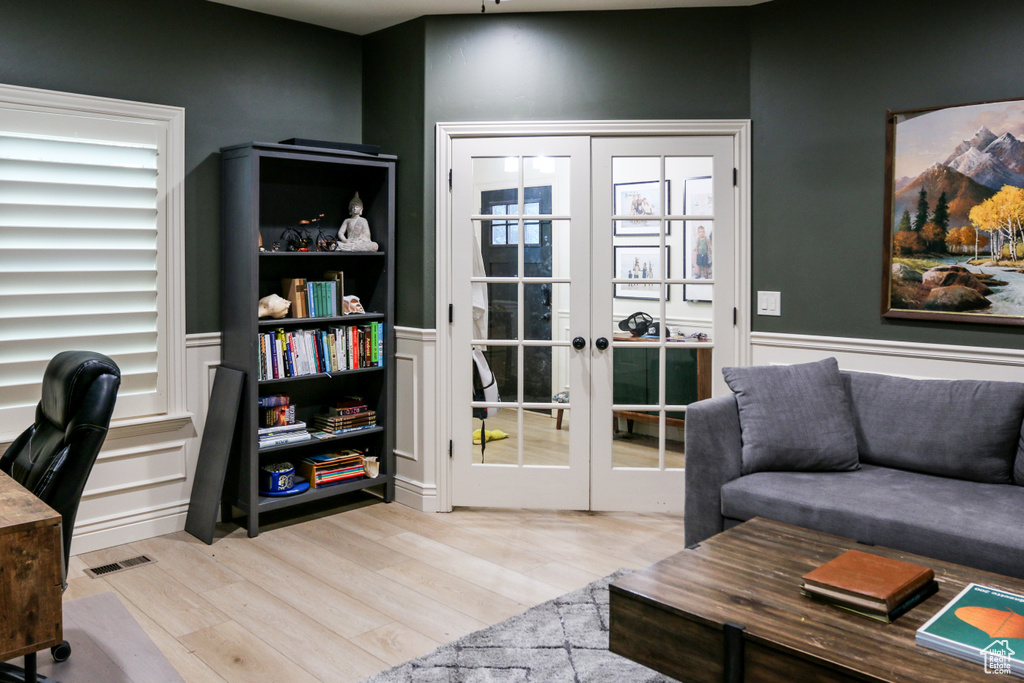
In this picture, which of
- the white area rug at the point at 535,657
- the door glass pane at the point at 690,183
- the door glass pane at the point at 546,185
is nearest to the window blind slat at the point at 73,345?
the door glass pane at the point at 546,185

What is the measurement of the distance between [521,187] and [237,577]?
88.0 inches

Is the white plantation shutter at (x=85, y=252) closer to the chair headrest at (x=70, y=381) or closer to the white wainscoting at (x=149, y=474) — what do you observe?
the white wainscoting at (x=149, y=474)

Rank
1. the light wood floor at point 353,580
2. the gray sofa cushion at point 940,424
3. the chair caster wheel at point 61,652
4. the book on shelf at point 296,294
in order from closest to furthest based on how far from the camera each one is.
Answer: the chair caster wheel at point 61,652 < the light wood floor at point 353,580 < the gray sofa cushion at point 940,424 < the book on shelf at point 296,294

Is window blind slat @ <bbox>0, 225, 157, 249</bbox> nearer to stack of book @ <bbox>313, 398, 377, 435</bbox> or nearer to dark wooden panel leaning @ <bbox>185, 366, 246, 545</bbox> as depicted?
dark wooden panel leaning @ <bbox>185, 366, 246, 545</bbox>

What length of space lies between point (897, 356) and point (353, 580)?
252 cm

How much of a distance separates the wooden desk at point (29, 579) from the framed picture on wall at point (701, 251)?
3010 millimetres

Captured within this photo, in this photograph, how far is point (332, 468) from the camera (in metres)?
4.10

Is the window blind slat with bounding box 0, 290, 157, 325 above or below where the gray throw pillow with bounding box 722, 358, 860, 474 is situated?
above

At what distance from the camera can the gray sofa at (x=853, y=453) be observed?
2748 mm

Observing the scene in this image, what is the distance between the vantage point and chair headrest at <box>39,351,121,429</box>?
7.20 feet

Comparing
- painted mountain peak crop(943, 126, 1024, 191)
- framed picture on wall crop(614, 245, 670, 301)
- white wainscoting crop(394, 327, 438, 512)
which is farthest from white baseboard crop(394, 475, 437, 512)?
painted mountain peak crop(943, 126, 1024, 191)

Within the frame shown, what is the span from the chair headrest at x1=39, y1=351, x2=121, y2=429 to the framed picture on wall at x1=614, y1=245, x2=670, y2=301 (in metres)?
2.44

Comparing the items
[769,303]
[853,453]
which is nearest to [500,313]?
[769,303]

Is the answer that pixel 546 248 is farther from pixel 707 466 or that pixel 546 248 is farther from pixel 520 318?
pixel 707 466
